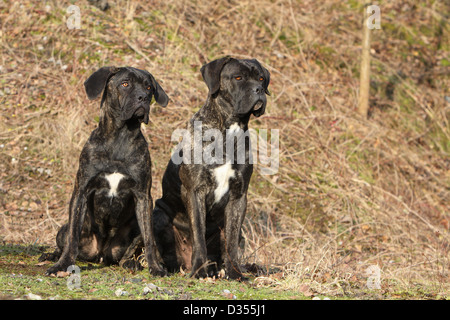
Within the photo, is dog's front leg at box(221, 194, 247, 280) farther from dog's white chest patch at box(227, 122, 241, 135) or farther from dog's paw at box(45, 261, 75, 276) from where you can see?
dog's paw at box(45, 261, 75, 276)

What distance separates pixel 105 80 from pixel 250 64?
138 cm

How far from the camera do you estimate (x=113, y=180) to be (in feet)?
17.4

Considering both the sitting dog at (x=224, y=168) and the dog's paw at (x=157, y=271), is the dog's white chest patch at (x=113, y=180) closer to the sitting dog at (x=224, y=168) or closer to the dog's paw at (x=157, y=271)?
the sitting dog at (x=224, y=168)

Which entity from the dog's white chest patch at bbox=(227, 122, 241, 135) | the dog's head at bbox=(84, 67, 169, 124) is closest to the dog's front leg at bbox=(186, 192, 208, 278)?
the dog's white chest patch at bbox=(227, 122, 241, 135)

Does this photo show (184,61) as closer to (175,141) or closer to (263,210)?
(175,141)

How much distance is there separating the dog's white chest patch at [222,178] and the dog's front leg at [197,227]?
0.17 m

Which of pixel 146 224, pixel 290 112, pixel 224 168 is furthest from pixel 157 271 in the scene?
pixel 290 112

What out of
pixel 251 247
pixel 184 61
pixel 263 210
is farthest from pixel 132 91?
pixel 184 61

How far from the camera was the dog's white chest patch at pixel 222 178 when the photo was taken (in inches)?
212

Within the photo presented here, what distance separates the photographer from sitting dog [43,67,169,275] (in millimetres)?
5258

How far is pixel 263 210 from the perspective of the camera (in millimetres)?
8617

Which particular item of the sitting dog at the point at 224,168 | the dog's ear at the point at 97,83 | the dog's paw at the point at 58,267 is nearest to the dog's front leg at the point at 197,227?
the sitting dog at the point at 224,168

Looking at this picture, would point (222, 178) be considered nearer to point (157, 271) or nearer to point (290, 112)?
point (157, 271)

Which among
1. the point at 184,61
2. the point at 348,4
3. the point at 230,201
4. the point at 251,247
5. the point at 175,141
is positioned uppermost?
the point at 348,4
